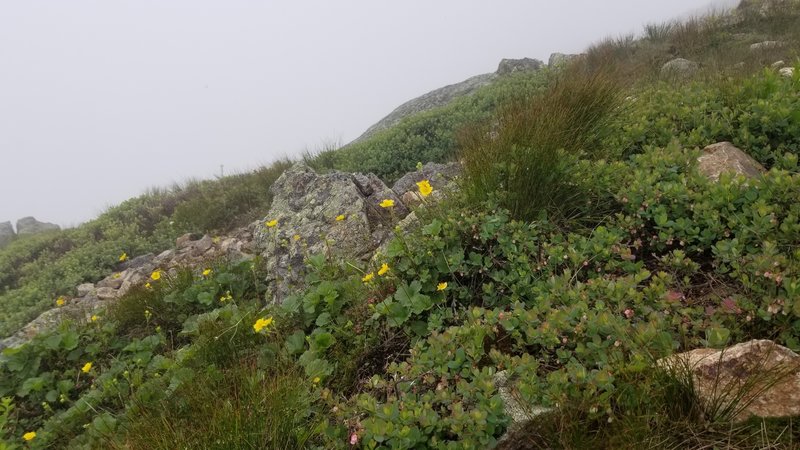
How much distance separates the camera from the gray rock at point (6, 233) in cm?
1622

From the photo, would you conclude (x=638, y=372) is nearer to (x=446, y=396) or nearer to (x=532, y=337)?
(x=532, y=337)

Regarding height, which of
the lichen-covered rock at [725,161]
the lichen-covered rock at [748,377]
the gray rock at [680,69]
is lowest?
the lichen-covered rock at [748,377]

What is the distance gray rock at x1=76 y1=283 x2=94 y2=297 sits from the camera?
6.95 meters

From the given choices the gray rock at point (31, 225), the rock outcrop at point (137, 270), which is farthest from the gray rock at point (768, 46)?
the gray rock at point (31, 225)

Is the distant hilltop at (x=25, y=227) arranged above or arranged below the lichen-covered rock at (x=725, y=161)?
above

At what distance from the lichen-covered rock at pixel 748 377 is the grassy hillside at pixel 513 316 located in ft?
0.15

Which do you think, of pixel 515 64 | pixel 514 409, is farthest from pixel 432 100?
pixel 514 409

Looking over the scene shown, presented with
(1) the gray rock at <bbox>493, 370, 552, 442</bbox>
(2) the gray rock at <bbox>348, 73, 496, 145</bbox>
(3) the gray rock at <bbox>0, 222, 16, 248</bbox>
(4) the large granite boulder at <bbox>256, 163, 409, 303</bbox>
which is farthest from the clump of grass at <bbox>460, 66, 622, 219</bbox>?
(3) the gray rock at <bbox>0, 222, 16, 248</bbox>

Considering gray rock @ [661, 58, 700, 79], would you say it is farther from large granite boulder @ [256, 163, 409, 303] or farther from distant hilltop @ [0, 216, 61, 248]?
distant hilltop @ [0, 216, 61, 248]

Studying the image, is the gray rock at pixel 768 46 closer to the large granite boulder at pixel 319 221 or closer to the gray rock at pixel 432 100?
the large granite boulder at pixel 319 221

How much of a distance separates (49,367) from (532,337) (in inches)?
145

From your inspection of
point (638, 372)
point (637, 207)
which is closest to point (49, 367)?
point (638, 372)

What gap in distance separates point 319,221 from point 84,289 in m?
4.83

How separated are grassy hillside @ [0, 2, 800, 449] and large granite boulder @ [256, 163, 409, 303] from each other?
14.1 inches
